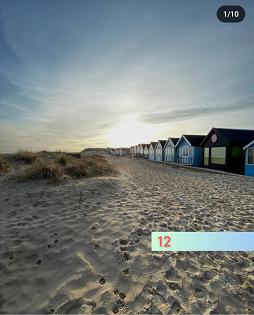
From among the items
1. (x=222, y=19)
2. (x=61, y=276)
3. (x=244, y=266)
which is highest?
(x=222, y=19)

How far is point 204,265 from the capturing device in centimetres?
267

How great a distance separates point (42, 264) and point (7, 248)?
919mm

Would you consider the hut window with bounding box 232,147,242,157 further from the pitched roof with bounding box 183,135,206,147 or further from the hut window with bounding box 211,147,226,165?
the pitched roof with bounding box 183,135,206,147

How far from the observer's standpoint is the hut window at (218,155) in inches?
608

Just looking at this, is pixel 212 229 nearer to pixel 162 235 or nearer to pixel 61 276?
pixel 162 235

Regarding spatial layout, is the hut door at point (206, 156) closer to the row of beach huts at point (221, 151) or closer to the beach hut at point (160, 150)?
the row of beach huts at point (221, 151)

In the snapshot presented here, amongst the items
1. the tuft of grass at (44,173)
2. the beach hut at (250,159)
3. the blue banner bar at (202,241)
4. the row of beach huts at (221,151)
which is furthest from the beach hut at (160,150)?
the blue banner bar at (202,241)

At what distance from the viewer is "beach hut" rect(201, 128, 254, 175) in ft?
48.3

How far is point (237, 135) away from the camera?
616 inches

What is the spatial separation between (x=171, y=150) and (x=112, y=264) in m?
24.9

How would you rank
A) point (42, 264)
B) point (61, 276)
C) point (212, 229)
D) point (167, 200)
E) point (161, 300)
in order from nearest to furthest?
1. point (161, 300)
2. point (61, 276)
3. point (42, 264)
4. point (212, 229)
5. point (167, 200)

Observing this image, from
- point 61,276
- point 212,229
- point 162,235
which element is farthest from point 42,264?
point 212,229

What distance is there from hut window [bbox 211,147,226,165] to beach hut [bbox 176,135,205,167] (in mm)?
3136

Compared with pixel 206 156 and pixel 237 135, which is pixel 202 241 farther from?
pixel 206 156
